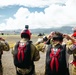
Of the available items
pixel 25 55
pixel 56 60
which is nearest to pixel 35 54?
pixel 25 55

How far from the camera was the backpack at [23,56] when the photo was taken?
9.00 meters

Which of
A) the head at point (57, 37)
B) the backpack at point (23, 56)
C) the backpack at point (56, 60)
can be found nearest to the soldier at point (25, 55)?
the backpack at point (23, 56)

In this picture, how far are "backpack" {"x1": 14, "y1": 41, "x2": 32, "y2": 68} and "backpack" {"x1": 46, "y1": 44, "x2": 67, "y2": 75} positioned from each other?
0.83m

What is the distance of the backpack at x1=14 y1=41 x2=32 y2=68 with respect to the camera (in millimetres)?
9000

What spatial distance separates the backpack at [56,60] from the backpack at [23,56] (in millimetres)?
830

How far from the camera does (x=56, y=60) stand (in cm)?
832

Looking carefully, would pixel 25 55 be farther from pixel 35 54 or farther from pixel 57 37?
pixel 57 37

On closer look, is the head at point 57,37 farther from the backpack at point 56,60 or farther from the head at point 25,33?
the head at point 25,33

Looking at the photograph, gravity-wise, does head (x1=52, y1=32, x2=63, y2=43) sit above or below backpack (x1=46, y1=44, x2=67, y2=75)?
above

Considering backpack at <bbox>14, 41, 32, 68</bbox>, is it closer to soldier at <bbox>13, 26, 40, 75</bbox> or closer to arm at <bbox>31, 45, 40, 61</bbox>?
soldier at <bbox>13, 26, 40, 75</bbox>

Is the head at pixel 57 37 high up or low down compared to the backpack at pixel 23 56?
up

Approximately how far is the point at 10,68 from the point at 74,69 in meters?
8.57

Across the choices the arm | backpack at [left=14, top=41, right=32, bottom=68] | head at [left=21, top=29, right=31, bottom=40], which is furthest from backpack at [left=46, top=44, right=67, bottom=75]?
head at [left=21, top=29, right=31, bottom=40]

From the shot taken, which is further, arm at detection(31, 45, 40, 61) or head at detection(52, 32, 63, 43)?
arm at detection(31, 45, 40, 61)
